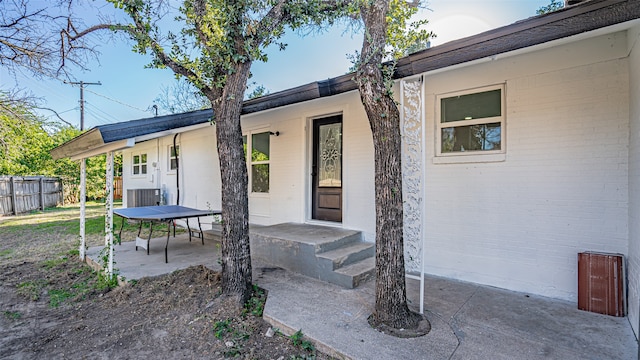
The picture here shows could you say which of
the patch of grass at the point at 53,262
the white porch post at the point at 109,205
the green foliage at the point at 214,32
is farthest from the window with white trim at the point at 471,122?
the patch of grass at the point at 53,262

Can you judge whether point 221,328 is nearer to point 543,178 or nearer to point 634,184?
point 543,178

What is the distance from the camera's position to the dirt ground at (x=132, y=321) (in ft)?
8.64

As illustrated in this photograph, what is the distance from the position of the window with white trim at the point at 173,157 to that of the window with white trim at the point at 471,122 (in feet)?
25.2

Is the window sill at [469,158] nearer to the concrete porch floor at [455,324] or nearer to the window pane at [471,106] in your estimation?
the window pane at [471,106]

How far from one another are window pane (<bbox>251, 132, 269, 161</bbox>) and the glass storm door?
138cm

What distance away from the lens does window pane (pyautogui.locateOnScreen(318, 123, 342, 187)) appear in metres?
5.43

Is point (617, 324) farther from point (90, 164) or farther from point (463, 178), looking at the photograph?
point (90, 164)

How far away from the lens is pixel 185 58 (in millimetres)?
3729

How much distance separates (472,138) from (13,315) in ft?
19.6

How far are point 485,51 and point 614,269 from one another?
245cm

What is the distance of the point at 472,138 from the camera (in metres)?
3.96

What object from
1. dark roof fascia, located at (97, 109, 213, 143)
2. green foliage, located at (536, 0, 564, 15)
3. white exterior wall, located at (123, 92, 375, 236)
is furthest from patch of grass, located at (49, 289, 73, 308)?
green foliage, located at (536, 0, 564, 15)

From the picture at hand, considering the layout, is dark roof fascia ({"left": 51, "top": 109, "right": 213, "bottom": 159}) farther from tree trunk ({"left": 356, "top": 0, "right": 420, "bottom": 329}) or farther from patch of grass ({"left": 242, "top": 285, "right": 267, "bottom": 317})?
tree trunk ({"left": 356, "top": 0, "right": 420, "bottom": 329})

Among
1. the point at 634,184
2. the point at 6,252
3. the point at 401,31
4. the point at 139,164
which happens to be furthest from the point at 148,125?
the point at 139,164
